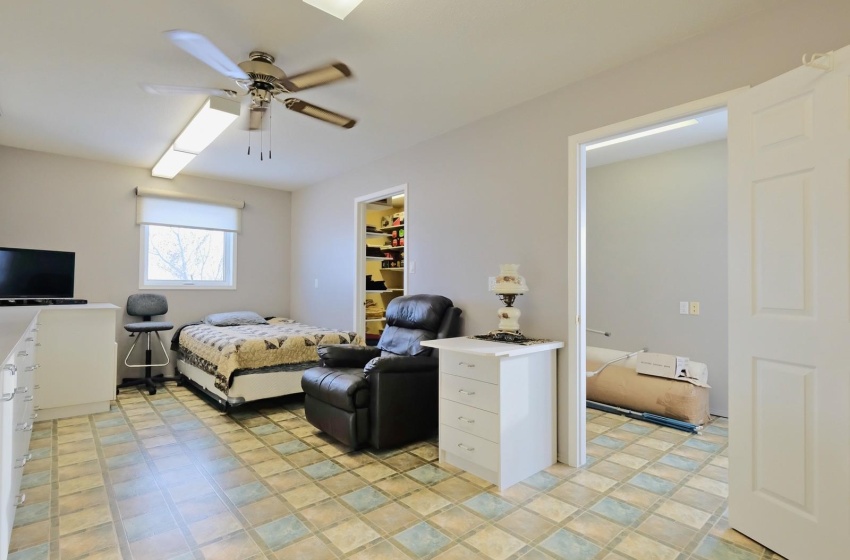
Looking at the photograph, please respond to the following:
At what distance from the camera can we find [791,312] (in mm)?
1744

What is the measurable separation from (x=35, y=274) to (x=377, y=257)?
11.1 ft

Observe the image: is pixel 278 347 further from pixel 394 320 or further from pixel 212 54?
pixel 212 54

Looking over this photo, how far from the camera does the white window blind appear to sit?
4.77m

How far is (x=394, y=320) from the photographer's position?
3.51m

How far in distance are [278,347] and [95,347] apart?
156 cm

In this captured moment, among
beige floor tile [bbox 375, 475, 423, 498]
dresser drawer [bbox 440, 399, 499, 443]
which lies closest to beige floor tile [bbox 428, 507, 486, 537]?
beige floor tile [bbox 375, 475, 423, 498]

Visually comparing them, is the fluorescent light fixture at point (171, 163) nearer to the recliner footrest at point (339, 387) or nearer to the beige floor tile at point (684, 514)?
the recliner footrest at point (339, 387)

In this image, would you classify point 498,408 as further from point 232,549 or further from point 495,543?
point 232,549

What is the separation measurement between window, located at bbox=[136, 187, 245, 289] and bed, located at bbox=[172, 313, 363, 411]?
3.07 ft

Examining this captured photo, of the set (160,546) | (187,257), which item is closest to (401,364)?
(160,546)

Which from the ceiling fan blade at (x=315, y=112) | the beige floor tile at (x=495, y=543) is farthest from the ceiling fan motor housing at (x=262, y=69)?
the beige floor tile at (x=495, y=543)

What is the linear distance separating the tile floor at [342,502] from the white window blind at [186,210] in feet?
8.23

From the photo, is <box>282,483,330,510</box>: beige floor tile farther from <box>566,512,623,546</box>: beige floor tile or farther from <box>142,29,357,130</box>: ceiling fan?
<box>142,29,357,130</box>: ceiling fan

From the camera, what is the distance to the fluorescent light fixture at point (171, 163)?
3921 millimetres
